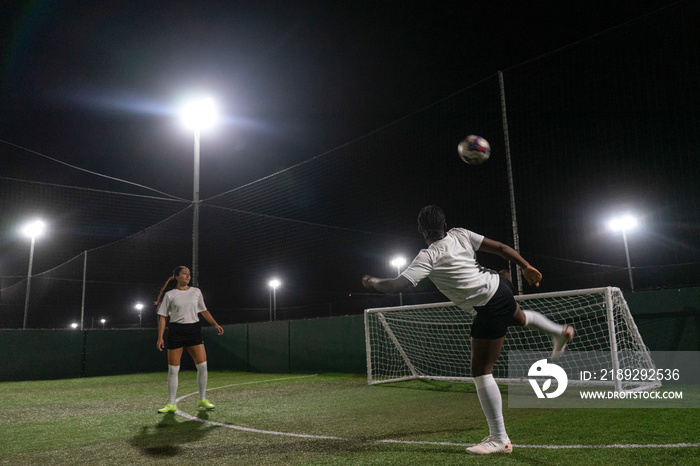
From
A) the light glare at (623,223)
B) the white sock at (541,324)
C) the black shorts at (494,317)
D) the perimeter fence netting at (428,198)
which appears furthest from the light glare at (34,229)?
the light glare at (623,223)

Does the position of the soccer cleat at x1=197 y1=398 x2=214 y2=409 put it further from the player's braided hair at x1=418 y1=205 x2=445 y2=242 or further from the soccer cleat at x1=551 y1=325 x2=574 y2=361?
the soccer cleat at x1=551 y1=325 x2=574 y2=361

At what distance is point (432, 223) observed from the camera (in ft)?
13.6

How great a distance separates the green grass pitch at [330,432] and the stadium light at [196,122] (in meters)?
6.05

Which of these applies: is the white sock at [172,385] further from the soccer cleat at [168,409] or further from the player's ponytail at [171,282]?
the player's ponytail at [171,282]

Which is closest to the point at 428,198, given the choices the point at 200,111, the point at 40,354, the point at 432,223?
the point at 200,111

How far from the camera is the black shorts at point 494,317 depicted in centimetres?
393

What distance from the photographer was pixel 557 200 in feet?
36.9

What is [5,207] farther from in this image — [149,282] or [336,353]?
[336,353]

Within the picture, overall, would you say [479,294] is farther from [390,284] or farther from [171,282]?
[171,282]

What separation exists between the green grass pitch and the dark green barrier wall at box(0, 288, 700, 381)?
169 inches

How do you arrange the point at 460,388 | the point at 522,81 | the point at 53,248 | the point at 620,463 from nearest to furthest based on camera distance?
1. the point at 620,463
2. the point at 460,388
3. the point at 522,81
4. the point at 53,248

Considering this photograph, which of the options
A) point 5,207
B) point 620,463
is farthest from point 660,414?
point 5,207

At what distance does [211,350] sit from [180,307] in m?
9.80

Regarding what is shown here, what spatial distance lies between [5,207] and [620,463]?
15.6m
